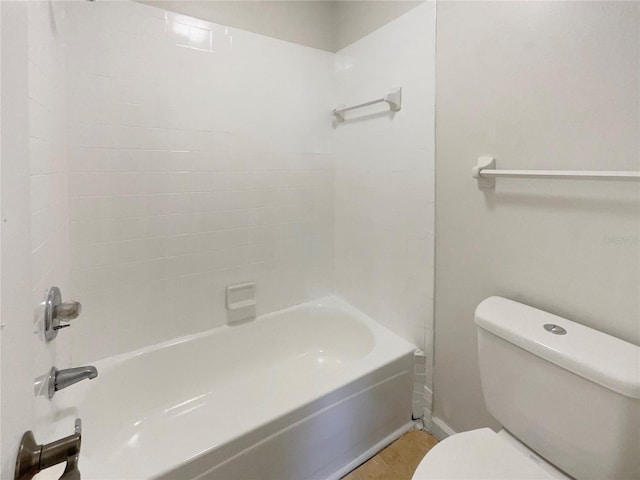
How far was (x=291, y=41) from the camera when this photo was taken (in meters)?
1.90

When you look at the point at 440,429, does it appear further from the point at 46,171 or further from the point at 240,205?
the point at 46,171

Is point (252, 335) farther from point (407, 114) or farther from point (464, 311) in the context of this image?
point (407, 114)

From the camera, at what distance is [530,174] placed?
42.6 inches

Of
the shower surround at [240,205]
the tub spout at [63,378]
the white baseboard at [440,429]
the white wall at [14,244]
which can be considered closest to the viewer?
the white wall at [14,244]

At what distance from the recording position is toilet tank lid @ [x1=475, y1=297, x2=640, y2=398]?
802mm

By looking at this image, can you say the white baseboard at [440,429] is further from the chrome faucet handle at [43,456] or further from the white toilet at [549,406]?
the chrome faucet handle at [43,456]

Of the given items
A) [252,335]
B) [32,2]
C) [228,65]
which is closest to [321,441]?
[252,335]

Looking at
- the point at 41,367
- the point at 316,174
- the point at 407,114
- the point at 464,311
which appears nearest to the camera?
the point at 41,367

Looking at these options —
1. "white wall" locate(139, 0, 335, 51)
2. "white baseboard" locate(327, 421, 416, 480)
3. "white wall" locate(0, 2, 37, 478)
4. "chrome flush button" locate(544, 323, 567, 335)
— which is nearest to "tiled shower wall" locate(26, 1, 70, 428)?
"white wall" locate(0, 2, 37, 478)

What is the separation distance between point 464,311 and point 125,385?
5.19 feet

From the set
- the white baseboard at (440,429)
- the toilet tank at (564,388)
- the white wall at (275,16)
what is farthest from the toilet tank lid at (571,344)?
the white wall at (275,16)

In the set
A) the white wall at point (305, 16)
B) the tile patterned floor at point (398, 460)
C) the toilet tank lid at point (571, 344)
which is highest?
the white wall at point (305, 16)

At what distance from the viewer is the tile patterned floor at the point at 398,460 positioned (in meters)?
1.41

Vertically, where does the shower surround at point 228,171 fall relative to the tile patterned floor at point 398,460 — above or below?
above
